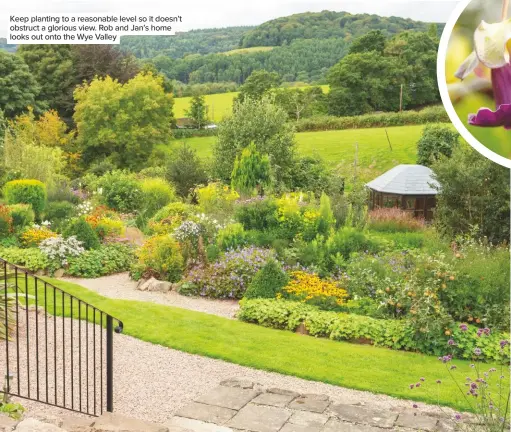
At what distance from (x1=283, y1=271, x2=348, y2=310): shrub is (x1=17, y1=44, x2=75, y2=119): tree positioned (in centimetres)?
2149

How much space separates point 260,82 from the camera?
2975 cm

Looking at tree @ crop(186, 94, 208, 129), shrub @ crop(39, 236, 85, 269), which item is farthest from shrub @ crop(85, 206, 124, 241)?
tree @ crop(186, 94, 208, 129)

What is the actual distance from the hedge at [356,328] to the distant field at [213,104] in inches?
810

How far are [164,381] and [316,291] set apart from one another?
3380 millimetres

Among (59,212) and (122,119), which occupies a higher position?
(122,119)

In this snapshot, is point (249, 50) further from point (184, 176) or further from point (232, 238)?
point (232, 238)

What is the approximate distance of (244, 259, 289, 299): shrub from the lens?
33.0 feet

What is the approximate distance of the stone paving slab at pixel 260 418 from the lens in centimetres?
593

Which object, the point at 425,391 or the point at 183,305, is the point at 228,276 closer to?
the point at 183,305

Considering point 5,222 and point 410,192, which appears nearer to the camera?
point 5,222

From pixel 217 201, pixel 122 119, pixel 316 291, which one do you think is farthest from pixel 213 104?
pixel 316 291

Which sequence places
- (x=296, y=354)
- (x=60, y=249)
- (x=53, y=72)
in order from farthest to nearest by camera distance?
(x=53, y=72), (x=60, y=249), (x=296, y=354)

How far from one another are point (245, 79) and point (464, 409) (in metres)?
24.6

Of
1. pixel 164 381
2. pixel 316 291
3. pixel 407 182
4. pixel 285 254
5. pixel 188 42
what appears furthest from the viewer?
pixel 407 182
